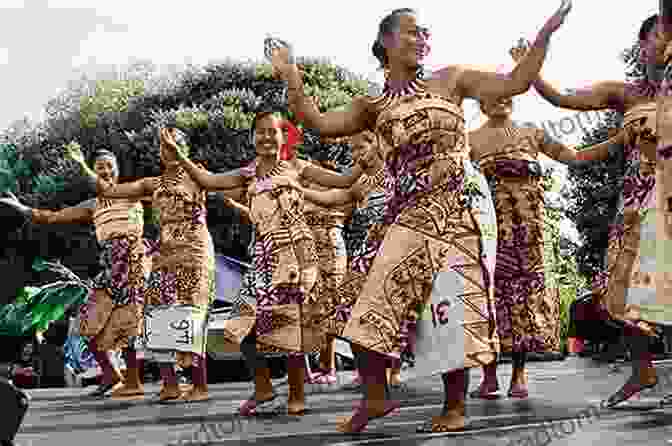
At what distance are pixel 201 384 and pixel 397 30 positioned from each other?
3989 millimetres

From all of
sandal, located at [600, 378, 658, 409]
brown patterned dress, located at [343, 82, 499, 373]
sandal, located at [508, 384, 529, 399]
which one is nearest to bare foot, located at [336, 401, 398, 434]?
brown patterned dress, located at [343, 82, 499, 373]

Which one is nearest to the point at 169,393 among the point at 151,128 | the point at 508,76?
the point at 508,76

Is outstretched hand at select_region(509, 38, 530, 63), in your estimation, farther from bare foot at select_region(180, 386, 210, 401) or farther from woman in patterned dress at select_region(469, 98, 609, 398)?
bare foot at select_region(180, 386, 210, 401)

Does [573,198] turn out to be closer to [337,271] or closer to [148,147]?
[148,147]

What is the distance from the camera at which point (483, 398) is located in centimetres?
662

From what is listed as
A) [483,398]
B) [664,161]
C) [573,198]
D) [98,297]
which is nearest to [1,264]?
[573,198]

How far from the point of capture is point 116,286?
28.3 feet

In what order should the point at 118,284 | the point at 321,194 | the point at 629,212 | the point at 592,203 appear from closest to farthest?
the point at 629,212 → the point at 321,194 → the point at 118,284 → the point at 592,203

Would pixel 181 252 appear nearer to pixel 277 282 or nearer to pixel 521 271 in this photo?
pixel 277 282

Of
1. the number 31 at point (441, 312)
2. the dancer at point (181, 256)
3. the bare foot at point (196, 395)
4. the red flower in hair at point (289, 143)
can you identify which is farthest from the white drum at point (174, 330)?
the number 31 at point (441, 312)

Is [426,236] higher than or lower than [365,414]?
higher

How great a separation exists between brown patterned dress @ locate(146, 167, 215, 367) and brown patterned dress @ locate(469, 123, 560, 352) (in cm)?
232

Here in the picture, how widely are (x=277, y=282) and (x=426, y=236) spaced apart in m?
1.88

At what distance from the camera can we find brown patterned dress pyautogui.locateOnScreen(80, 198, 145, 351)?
8.59m
